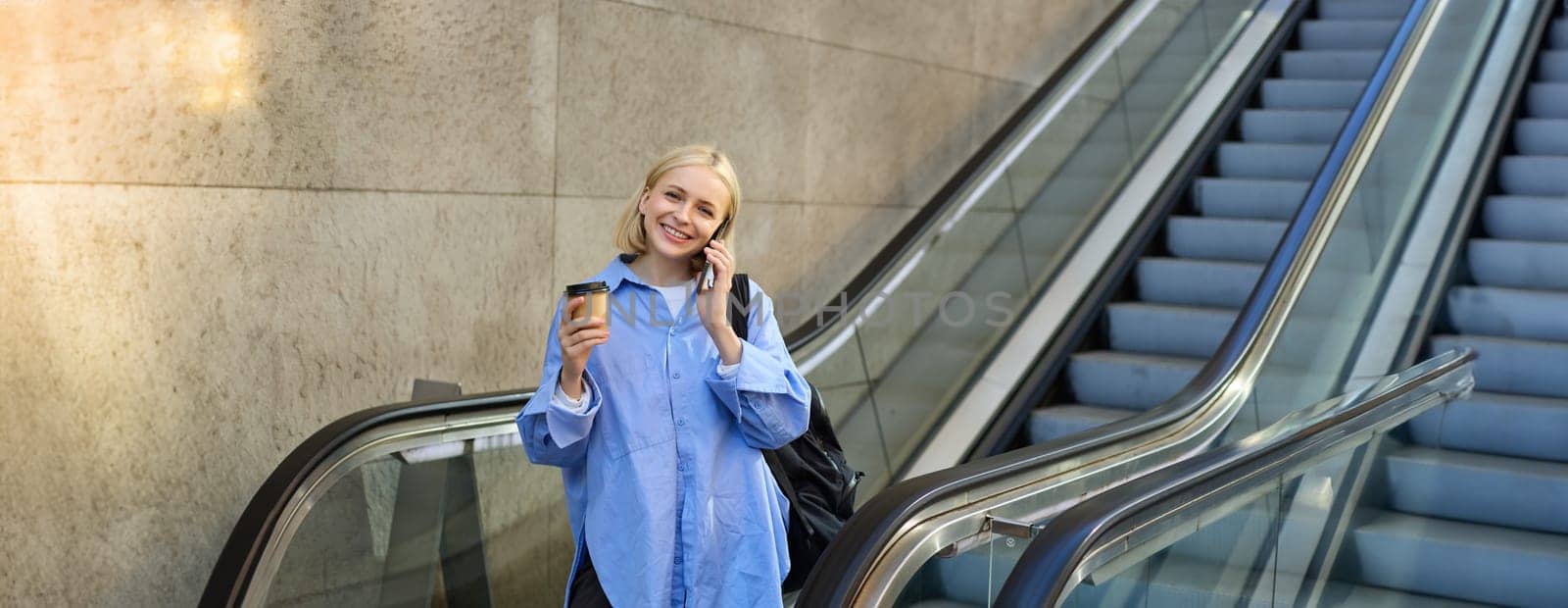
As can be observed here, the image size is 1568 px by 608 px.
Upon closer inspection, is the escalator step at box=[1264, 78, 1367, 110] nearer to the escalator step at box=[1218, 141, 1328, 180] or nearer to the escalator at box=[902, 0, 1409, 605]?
the escalator at box=[902, 0, 1409, 605]

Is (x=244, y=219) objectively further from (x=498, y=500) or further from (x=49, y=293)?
(x=498, y=500)

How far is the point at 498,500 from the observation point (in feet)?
12.3

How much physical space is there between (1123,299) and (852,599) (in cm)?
462

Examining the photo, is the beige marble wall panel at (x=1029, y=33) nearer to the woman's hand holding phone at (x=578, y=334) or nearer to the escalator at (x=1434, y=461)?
the escalator at (x=1434, y=461)

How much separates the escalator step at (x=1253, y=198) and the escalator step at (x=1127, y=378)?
1.42 metres

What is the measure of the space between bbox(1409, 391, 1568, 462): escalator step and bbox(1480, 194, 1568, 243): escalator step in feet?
4.82

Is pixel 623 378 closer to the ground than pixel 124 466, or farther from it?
farther from it

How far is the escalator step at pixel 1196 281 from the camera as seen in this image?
21.8ft

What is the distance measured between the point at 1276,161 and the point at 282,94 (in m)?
5.56

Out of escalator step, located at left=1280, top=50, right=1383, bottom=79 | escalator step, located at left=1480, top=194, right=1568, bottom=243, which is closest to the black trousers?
escalator step, located at left=1480, top=194, right=1568, bottom=243

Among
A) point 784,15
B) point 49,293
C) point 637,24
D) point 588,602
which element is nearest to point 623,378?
point 588,602

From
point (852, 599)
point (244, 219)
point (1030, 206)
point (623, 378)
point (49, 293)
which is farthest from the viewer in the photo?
point (1030, 206)

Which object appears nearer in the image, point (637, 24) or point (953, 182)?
point (637, 24)

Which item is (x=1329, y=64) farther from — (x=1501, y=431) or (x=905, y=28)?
(x=1501, y=431)
